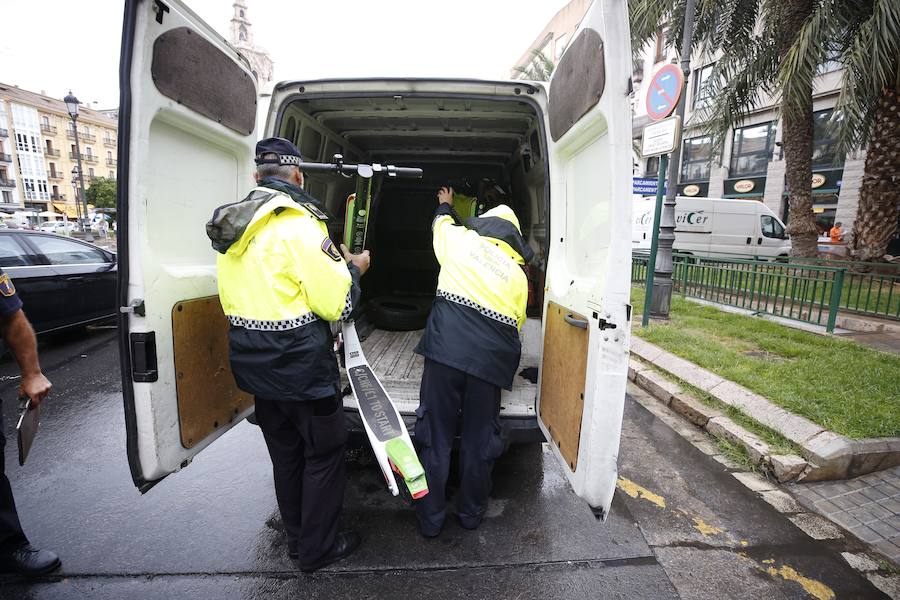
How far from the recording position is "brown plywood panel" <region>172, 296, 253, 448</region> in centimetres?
197

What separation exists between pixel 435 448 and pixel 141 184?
1.81 m

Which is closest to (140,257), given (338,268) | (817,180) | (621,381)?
(338,268)

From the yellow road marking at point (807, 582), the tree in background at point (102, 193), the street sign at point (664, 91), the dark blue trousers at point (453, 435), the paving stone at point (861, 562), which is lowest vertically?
the yellow road marking at point (807, 582)

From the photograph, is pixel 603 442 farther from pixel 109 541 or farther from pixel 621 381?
pixel 109 541

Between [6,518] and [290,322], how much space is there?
1644mm

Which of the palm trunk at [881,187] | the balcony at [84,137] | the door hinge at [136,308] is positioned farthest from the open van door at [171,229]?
the balcony at [84,137]

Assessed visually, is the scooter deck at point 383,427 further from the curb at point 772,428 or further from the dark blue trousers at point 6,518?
the curb at point 772,428

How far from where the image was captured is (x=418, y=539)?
235 cm

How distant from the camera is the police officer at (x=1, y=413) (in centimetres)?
200

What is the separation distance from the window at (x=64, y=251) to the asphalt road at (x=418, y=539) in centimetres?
310

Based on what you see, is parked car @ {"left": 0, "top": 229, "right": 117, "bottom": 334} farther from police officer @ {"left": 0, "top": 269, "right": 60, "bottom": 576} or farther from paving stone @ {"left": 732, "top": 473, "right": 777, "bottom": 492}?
paving stone @ {"left": 732, "top": 473, "right": 777, "bottom": 492}

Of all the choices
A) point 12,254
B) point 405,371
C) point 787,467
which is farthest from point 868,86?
point 12,254

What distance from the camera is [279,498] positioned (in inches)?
85.0

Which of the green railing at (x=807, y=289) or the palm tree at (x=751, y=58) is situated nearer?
the green railing at (x=807, y=289)
